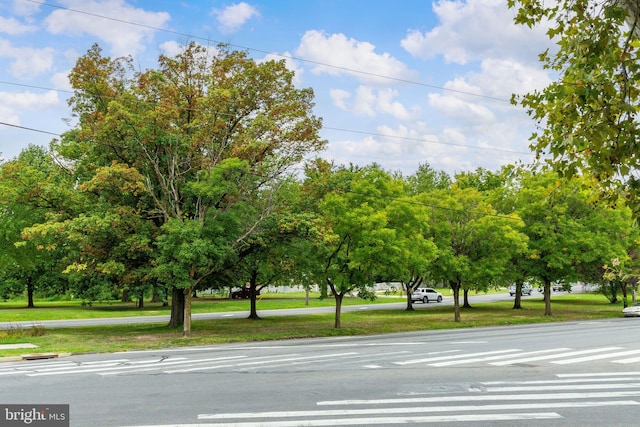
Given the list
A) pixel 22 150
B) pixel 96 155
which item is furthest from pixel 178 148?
pixel 22 150

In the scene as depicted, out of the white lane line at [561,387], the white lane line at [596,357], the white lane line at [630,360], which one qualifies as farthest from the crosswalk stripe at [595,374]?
the white lane line at [630,360]

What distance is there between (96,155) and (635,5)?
80.0 feet

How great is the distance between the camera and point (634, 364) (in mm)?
15227

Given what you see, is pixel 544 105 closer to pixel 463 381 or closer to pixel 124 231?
pixel 463 381

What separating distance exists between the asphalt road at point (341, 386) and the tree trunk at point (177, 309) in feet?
29.2

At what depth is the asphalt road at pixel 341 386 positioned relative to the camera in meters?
8.56

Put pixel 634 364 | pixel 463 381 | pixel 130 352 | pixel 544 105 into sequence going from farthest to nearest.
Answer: pixel 130 352 < pixel 634 364 < pixel 463 381 < pixel 544 105

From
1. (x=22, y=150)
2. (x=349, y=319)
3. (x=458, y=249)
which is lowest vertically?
(x=349, y=319)

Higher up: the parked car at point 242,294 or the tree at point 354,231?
the tree at point 354,231

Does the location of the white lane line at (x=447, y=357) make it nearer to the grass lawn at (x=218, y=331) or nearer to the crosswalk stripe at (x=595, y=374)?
the crosswalk stripe at (x=595, y=374)

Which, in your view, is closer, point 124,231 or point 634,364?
point 634,364

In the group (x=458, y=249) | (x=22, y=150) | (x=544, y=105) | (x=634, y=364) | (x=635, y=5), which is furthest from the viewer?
(x=22, y=150)

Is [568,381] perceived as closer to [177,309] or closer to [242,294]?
[177,309]

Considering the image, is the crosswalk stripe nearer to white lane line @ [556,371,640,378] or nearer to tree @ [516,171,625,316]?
white lane line @ [556,371,640,378]
